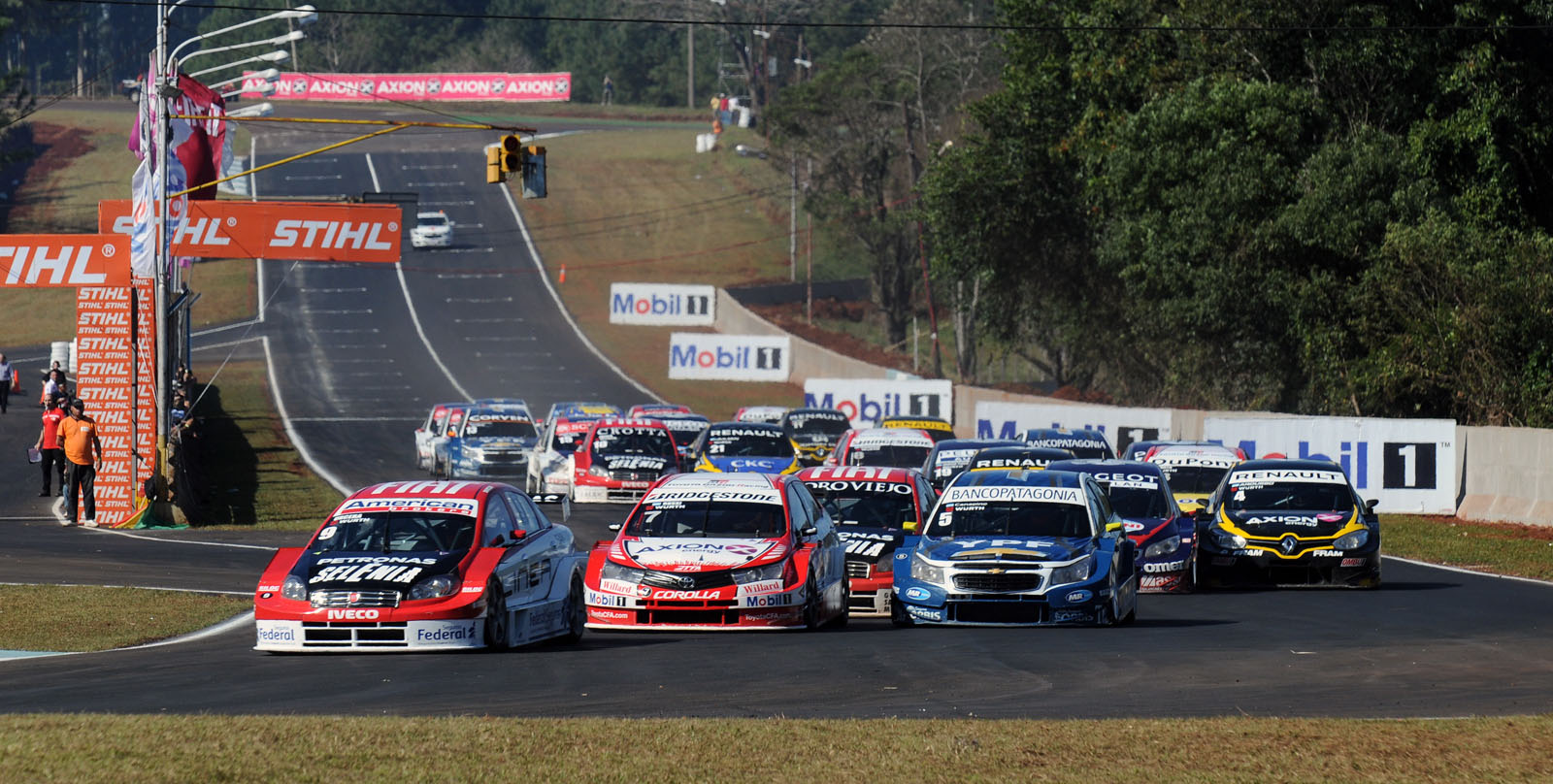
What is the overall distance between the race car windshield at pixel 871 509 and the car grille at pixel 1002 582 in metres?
2.69

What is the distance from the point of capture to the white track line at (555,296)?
6931 cm

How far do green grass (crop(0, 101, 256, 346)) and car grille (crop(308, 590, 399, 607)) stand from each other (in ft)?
199

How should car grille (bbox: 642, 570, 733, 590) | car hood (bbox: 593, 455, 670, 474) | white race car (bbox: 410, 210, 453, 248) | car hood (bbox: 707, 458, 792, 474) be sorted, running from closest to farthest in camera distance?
car grille (bbox: 642, 570, 733, 590) < car hood (bbox: 707, 458, 792, 474) < car hood (bbox: 593, 455, 670, 474) < white race car (bbox: 410, 210, 453, 248)

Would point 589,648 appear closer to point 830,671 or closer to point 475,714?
point 830,671

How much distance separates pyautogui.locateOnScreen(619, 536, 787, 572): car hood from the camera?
16.0 m

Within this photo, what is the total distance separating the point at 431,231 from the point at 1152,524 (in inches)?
2827

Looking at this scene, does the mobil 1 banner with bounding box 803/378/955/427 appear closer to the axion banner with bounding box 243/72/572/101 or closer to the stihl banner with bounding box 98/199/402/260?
the stihl banner with bounding box 98/199/402/260

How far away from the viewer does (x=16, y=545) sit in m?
24.1

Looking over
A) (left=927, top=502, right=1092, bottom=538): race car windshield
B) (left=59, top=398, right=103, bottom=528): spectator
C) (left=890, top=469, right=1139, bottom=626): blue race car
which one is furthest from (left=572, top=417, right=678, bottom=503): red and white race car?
(left=890, top=469, right=1139, bottom=626): blue race car

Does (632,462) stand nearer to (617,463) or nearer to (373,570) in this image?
(617,463)

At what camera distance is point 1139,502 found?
21.5 meters

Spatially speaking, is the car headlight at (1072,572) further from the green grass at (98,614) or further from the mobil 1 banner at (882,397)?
the mobil 1 banner at (882,397)

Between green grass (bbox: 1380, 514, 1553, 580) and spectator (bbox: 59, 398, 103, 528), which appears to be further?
spectator (bbox: 59, 398, 103, 528)

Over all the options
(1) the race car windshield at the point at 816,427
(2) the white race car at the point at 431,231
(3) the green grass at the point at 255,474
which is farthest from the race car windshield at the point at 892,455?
(2) the white race car at the point at 431,231
